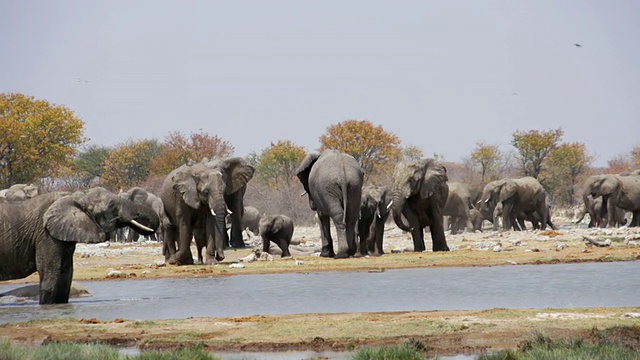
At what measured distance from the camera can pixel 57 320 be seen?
54.3 ft

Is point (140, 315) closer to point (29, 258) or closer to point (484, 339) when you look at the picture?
point (29, 258)

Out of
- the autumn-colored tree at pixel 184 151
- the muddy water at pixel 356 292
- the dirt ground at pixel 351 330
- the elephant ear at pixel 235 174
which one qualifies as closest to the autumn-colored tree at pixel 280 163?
A: the autumn-colored tree at pixel 184 151

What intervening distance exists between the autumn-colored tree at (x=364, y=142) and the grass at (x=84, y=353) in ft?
224

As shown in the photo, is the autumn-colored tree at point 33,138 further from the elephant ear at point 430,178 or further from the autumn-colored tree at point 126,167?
the elephant ear at point 430,178

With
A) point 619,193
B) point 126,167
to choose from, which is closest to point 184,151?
point 126,167

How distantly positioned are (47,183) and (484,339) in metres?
69.8

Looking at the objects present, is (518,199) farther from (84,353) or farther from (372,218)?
(84,353)

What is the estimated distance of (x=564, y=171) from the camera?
3211 inches

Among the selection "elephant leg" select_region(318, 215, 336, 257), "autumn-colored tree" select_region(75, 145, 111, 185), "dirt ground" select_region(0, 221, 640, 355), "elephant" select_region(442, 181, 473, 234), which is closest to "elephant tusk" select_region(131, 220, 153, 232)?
"dirt ground" select_region(0, 221, 640, 355)

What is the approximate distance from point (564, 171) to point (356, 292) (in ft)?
208

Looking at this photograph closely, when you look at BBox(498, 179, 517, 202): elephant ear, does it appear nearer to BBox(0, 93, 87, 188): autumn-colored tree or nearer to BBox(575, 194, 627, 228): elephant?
BBox(575, 194, 627, 228): elephant

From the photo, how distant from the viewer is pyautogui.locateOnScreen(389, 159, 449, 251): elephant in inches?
1158

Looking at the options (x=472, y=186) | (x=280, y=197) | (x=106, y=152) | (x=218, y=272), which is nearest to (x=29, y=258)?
(x=218, y=272)

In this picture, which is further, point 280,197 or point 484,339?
point 280,197
